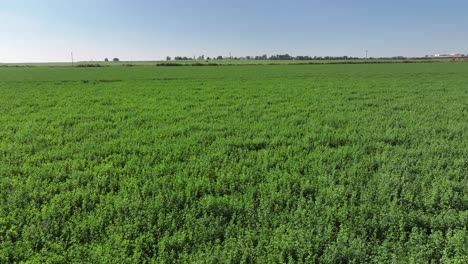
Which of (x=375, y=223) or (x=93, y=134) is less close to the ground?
(x=93, y=134)

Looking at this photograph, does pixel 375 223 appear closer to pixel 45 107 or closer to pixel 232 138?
pixel 232 138

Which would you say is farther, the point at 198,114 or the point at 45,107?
the point at 45,107

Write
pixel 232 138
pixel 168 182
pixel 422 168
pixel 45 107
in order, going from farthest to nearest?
pixel 45 107
pixel 232 138
pixel 422 168
pixel 168 182

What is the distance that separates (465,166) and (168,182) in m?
6.49

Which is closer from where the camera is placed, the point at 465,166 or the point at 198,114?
the point at 465,166

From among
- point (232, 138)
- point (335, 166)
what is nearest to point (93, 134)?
point (232, 138)

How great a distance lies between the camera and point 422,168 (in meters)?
6.39

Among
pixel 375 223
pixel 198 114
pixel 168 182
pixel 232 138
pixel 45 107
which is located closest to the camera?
pixel 375 223

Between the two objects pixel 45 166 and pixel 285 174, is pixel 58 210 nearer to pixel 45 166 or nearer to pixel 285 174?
pixel 45 166

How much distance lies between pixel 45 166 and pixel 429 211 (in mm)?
7429

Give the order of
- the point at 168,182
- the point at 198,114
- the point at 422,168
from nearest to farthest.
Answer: the point at 168,182
the point at 422,168
the point at 198,114

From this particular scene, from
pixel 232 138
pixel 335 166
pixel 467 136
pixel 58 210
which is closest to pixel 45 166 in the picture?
pixel 58 210

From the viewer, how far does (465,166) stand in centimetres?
666

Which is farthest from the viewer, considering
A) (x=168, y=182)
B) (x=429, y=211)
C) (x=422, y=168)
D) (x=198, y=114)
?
(x=198, y=114)
